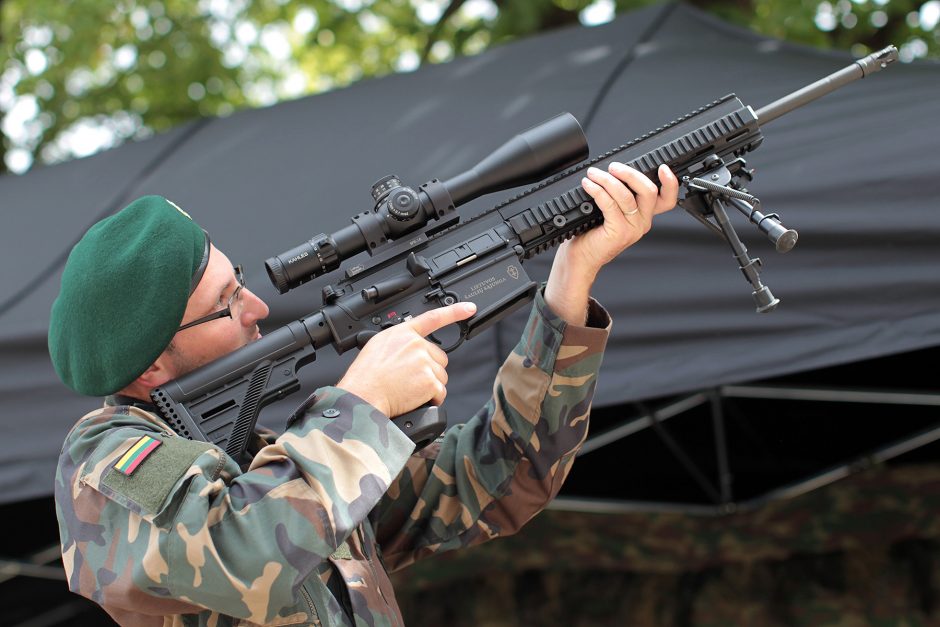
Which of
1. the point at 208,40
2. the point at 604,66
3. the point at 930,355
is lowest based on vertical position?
the point at 930,355

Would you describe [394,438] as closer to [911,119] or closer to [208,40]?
[911,119]

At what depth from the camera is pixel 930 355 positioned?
3.74 metres

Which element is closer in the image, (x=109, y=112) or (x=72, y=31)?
(x=72, y=31)

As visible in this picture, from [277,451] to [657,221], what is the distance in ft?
4.60

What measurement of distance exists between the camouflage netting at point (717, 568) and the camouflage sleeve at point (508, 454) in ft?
7.69

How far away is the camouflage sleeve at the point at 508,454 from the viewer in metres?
2.10

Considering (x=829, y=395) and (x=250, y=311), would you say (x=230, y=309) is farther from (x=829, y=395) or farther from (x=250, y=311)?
(x=829, y=395)

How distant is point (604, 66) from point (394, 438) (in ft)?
7.62

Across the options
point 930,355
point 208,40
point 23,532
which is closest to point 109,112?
point 208,40

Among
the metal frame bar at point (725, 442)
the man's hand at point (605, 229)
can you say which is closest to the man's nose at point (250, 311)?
the man's hand at point (605, 229)

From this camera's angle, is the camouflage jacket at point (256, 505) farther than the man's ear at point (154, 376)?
No

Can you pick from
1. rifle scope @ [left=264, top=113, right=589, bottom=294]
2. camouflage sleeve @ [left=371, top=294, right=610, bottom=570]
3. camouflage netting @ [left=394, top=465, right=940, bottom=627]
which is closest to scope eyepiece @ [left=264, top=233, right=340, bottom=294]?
rifle scope @ [left=264, top=113, right=589, bottom=294]

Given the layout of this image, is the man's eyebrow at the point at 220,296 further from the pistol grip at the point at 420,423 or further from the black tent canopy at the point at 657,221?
the black tent canopy at the point at 657,221

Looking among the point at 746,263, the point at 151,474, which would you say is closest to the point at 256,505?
the point at 151,474
